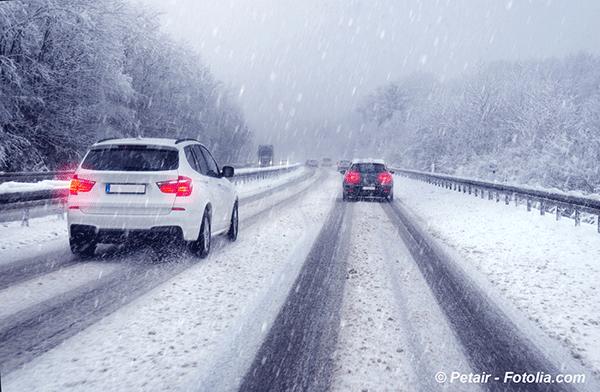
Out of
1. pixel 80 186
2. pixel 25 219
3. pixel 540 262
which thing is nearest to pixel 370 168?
pixel 540 262

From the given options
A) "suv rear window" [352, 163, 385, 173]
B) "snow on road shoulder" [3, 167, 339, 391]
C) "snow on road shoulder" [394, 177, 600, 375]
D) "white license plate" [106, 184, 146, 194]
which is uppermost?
"suv rear window" [352, 163, 385, 173]

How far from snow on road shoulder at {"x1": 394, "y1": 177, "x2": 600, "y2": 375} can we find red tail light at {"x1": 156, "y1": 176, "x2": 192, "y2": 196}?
430cm

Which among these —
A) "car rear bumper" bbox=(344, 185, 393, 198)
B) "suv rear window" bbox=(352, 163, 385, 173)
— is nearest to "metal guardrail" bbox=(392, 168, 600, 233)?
"car rear bumper" bbox=(344, 185, 393, 198)

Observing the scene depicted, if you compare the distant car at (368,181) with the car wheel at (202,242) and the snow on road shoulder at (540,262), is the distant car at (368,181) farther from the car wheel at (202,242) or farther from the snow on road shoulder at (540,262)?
the car wheel at (202,242)

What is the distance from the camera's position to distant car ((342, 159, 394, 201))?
16.8 m

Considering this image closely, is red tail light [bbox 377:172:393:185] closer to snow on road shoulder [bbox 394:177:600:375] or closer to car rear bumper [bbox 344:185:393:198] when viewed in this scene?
car rear bumper [bbox 344:185:393:198]

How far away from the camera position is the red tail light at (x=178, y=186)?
20.9 feet

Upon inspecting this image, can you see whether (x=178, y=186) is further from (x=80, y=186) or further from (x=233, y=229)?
(x=233, y=229)

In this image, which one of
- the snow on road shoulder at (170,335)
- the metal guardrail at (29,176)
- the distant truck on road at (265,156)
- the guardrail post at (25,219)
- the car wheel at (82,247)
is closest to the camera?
the snow on road shoulder at (170,335)

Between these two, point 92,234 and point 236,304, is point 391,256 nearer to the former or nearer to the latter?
point 236,304

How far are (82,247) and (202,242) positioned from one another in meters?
1.89

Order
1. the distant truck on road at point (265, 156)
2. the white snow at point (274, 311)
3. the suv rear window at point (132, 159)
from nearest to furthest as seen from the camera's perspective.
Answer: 1. the white snow at point (274, 311)
2. the suv rear window at point (132, 159)
3. the distant truck on road at point (265, 156)

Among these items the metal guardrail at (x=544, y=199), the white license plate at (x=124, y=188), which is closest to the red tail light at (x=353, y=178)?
the metal guardrail at (x=544, y=199)

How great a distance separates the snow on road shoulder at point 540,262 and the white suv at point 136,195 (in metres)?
4.27
